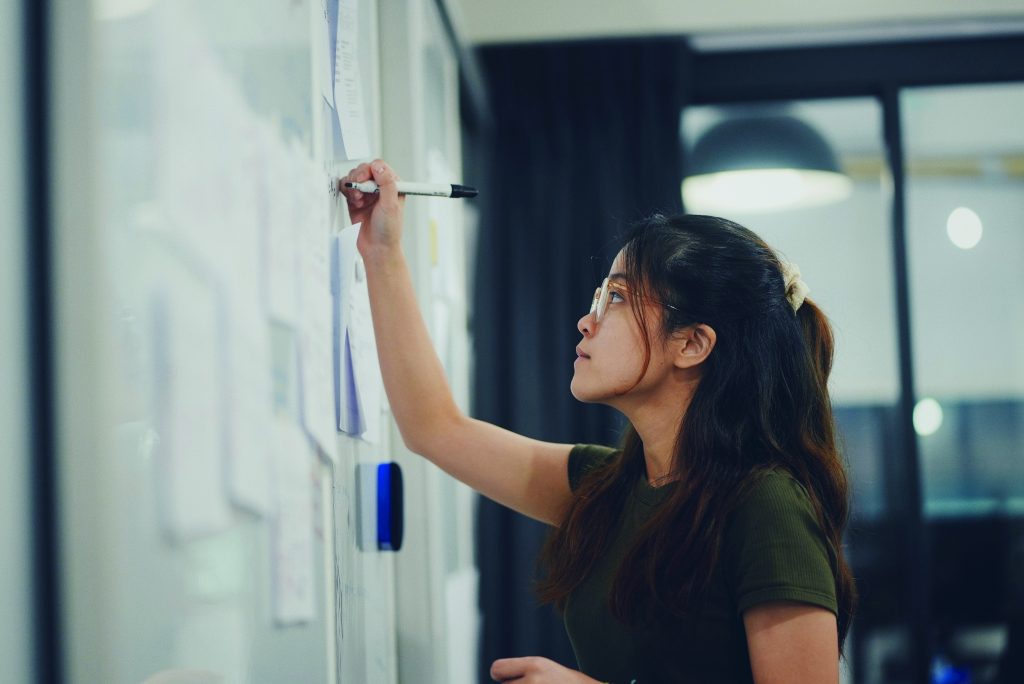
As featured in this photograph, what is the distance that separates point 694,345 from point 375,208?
17.4 inches

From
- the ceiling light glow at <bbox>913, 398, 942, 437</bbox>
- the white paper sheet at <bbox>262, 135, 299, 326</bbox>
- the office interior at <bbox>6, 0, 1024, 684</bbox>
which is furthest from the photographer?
the ceiling light glow at <bbox>913, 398, 942, 437</bbox>

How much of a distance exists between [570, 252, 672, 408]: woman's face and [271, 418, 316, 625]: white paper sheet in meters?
0.44

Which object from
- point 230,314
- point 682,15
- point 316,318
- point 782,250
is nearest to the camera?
point 230,314

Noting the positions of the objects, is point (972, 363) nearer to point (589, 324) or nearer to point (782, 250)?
point (782, 250)

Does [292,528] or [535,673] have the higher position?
[292,528]

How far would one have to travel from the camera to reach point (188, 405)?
0.60m

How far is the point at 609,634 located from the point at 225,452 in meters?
0.66

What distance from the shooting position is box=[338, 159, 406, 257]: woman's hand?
1.17 meters

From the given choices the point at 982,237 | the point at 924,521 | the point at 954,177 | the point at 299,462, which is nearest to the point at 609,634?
the point at 299,462

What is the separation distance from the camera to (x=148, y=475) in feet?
1.83

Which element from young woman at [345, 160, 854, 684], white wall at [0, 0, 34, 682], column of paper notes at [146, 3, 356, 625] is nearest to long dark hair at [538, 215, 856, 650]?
young woman at [345, 160, 854, 684]

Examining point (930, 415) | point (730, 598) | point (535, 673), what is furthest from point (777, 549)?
point (930, 415)

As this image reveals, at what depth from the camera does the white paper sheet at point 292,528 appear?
0.81m

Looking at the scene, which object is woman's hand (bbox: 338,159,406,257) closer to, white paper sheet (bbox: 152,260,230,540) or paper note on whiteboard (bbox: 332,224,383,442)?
paper note on whiteboard (bbox: 332,224,383,442)
